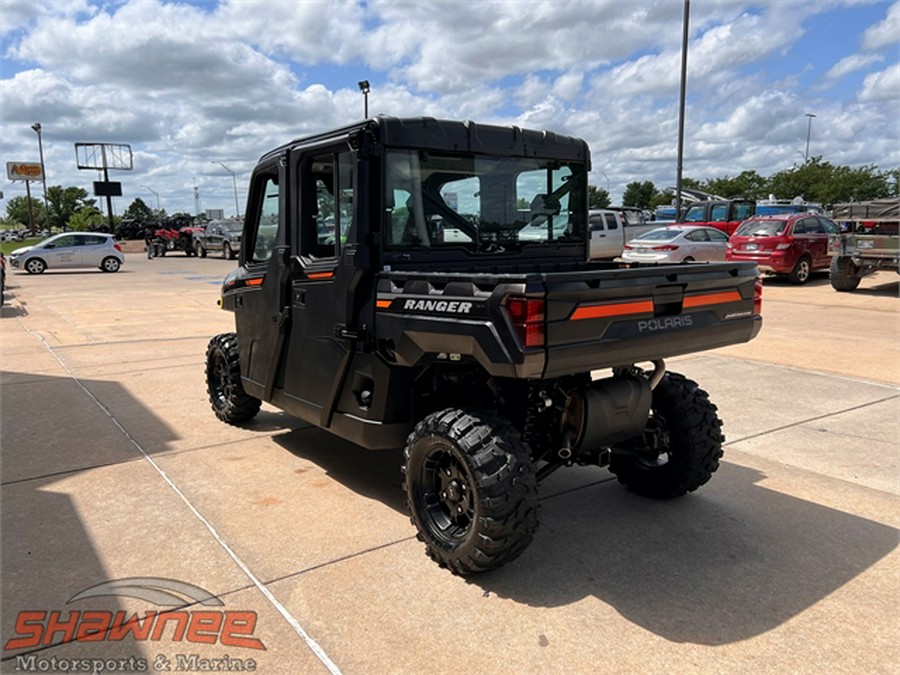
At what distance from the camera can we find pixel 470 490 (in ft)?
11.0

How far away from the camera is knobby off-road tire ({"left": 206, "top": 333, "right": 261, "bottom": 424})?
5.70 meters

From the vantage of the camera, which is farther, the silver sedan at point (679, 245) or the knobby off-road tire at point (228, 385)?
the silver sedan at point (679, 245)

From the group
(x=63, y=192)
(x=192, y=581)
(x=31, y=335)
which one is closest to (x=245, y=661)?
(x=192, y=581)

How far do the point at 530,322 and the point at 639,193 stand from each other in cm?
9790

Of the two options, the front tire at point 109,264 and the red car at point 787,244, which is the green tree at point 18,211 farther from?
the red car at point 787,244

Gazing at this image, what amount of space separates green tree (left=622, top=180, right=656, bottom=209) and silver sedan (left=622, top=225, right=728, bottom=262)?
252 ft

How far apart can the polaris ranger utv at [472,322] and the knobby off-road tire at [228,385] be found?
779 millimetres

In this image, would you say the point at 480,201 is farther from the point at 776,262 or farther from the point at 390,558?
the point at 776,262

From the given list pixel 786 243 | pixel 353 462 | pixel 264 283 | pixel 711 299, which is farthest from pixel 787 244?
pixel 264 283

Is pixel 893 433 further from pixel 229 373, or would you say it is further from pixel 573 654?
pixel 229 373

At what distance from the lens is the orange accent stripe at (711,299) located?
3547 mm

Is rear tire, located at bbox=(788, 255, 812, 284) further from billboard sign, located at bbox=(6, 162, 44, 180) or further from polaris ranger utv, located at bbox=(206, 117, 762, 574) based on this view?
billboard sign, located at bbox=(6, 162, 44, 180)

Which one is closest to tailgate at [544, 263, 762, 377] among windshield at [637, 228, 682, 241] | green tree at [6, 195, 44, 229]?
windshield at [637, 228, 682, 241]

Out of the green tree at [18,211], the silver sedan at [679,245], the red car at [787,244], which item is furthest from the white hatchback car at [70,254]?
the green tree at [18,211]
